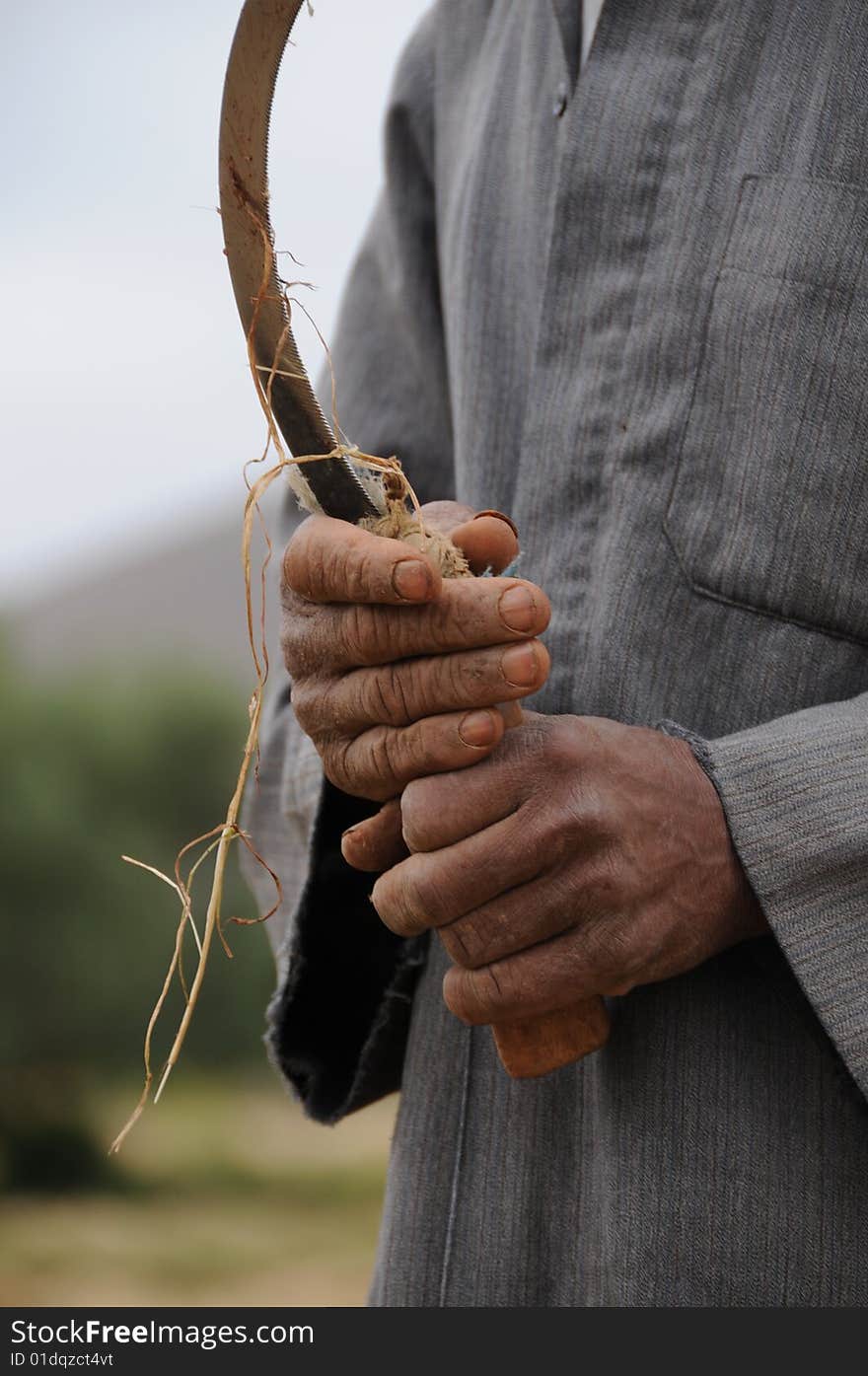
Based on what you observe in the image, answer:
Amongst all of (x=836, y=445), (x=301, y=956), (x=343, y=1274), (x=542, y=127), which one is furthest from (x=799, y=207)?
(x=343, y=1274)

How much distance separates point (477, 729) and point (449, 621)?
7cm

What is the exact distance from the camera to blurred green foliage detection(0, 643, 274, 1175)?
16.3 ft

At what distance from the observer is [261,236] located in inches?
31.8

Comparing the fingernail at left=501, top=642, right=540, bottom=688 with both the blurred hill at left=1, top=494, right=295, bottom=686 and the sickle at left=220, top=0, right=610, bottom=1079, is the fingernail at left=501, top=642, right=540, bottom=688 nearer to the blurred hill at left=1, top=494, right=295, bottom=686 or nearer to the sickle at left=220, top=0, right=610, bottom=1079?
the sickle at left=220, top=0, right=610, bottom=1079

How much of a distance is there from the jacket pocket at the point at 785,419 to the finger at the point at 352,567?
259 millimetres

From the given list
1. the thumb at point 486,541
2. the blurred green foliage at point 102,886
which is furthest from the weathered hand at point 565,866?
the blurred green foliage at point 102,886

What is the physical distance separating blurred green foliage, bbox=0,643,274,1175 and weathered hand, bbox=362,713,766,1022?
386 cm

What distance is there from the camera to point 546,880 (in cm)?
82

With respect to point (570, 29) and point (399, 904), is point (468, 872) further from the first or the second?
point (570, 29)

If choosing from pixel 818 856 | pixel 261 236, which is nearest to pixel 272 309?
pixel 261 236

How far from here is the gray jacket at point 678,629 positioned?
0.86 m

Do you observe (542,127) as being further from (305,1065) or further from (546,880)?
(305,1065)

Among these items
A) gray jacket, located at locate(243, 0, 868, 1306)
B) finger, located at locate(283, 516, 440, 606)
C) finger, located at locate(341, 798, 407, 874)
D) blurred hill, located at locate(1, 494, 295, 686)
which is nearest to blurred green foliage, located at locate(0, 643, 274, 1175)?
blurred hill, located at locate(1, 494, 295, 686)

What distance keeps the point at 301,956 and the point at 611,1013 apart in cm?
29
